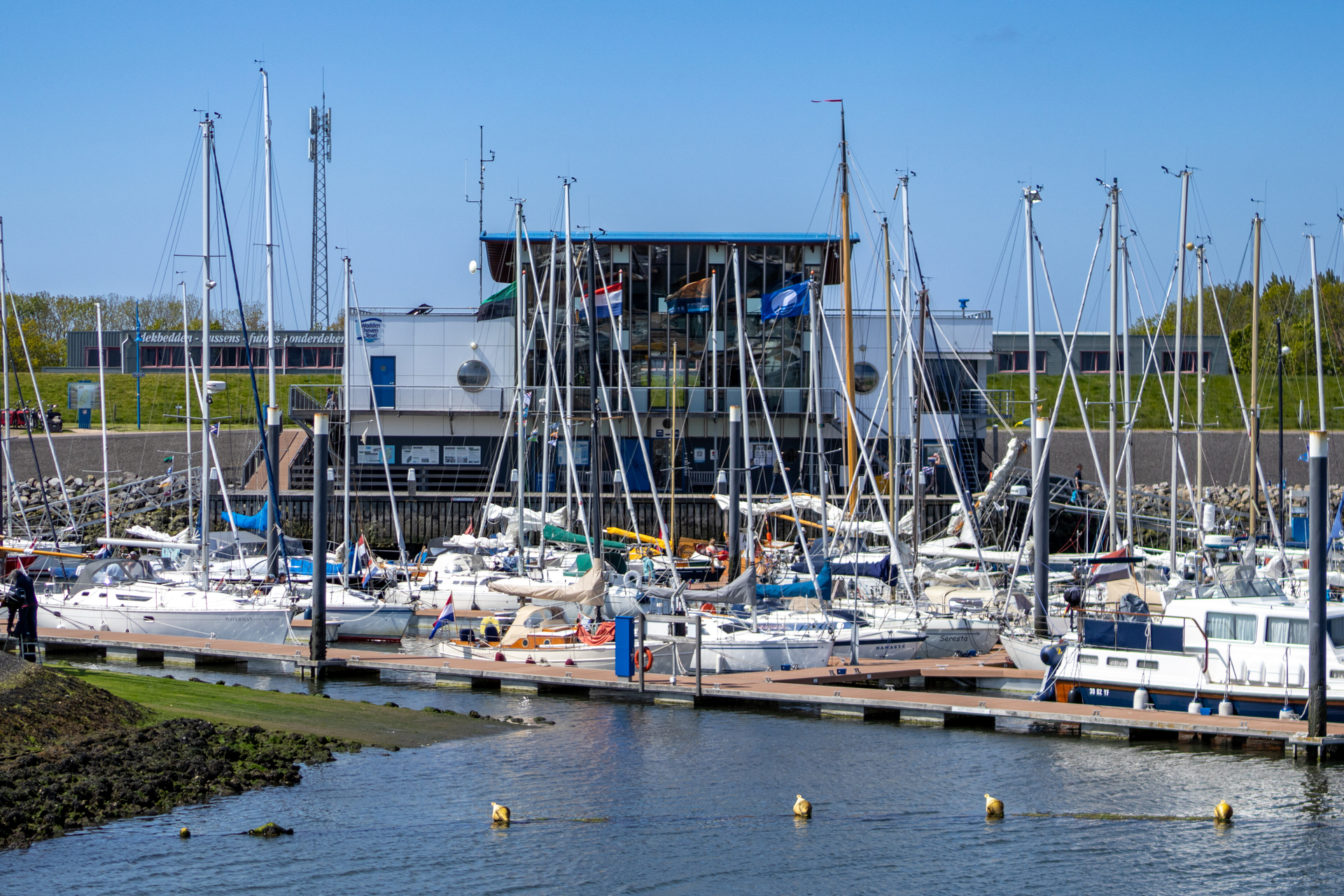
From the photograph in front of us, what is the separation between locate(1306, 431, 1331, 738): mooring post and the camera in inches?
896

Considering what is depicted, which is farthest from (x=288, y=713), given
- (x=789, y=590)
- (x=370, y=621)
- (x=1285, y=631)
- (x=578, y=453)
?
(x=578, y=453)

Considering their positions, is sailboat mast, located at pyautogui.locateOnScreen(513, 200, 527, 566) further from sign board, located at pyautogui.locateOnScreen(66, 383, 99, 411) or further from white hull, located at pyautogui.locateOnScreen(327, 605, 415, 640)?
sign board, located at pyautogui.locateOnScreen(66, 383, 99, 411)

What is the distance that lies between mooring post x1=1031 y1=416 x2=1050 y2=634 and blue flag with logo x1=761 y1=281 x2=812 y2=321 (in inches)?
551

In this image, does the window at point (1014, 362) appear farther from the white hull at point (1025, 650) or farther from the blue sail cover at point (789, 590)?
the white hull at point (1025, 650)

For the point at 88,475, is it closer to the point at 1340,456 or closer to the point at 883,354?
the point at 883,354

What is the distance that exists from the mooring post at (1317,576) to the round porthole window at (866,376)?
39.7 m

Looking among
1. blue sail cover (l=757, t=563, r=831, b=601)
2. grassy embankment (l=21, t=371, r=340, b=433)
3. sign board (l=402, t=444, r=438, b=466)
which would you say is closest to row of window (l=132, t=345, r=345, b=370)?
grassy embankment (l=21, t=371, r=340, b=433)

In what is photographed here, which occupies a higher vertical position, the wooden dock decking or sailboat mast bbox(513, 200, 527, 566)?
sailboat mast bbox(513, 200, 527, 566)

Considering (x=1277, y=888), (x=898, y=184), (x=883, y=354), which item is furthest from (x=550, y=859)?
(x=883, y=354)

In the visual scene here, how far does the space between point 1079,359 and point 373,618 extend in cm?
6484

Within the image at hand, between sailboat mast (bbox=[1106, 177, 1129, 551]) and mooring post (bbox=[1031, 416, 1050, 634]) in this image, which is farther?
sailboat mast (bbox=[1106, 177, 1129, 551])

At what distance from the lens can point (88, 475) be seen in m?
68.8

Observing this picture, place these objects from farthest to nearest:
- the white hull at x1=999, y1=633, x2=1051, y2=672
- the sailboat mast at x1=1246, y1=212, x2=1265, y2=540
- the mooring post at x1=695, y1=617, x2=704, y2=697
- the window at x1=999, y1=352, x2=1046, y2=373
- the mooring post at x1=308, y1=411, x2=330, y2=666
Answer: the window at x1=999, y1=352, x2=1046, y2=373, the sailboat mast at x1=1246, y1=212, x2=1265, y2=540, the mooring post at x1=308, y1=411, x2=330, y2=666, the white hull at x1=999, y1=633, x2=1051, y2=672, the mooring post at x1=695, y1=617, x2=704, y2=697

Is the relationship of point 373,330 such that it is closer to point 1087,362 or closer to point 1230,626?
point 1230,626
